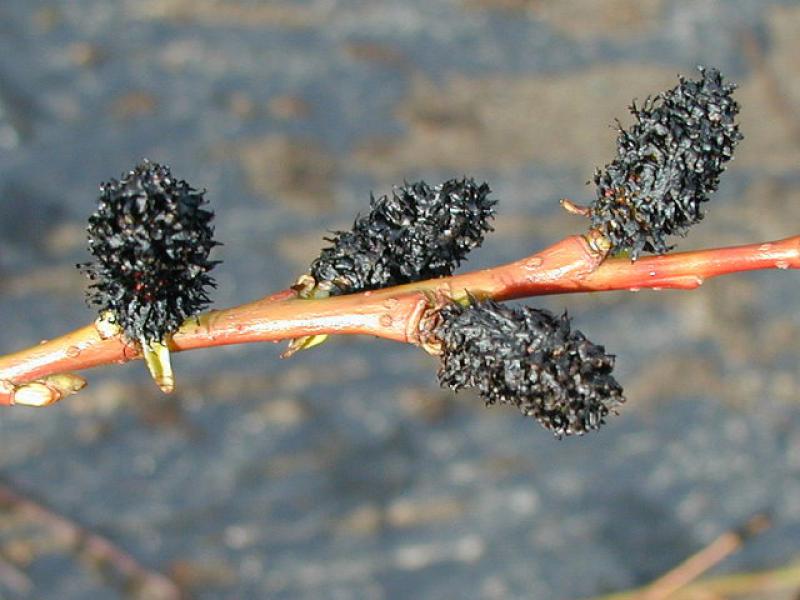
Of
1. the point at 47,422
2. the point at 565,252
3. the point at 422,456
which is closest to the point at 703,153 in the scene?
the point at 565,252

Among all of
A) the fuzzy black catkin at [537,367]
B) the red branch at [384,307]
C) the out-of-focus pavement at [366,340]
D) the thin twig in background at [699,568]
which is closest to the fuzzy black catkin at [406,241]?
the red branch at [384,307]

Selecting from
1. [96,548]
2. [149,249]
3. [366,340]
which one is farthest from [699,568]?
[149,249]

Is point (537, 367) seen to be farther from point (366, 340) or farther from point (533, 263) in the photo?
point (366, 340)

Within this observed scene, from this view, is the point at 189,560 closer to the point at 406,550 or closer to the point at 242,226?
the point at 406,550

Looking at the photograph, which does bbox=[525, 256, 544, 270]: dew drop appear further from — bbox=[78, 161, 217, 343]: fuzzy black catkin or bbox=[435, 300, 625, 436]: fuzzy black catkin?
bbox=[78, 161, 217, 343]: fuzzy black catkin

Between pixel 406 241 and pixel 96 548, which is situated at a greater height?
pixel 96 548

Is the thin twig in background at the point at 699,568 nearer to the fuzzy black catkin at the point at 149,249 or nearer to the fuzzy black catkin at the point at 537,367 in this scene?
the fuzzy black catkin at the point at 537,367

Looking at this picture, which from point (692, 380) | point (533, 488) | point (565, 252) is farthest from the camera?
point (692, 380)
